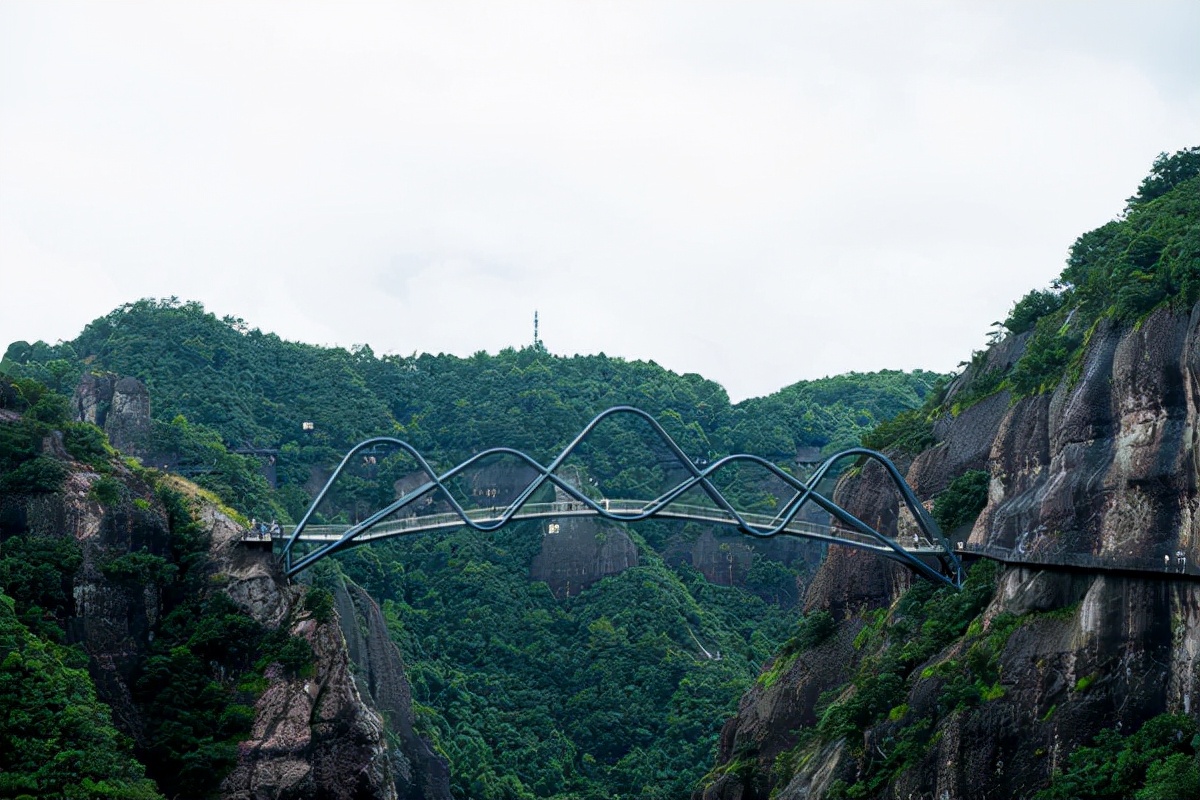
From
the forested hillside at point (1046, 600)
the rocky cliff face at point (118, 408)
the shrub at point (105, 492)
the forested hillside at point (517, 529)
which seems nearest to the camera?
the forested hillside at point (1046, 600)

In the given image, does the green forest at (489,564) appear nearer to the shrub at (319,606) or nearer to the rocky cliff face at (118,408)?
the shrub at (319,606)

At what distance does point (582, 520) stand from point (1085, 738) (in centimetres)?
5212

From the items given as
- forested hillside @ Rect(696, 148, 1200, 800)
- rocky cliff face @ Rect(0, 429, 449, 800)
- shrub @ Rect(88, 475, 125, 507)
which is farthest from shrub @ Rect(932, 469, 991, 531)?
shrub @ Rect(88, 475, 125, 507)

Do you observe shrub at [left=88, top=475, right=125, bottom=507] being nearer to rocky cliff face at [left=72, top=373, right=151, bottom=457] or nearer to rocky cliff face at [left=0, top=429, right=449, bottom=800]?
rocky cliff face at [left=0, top=429, right=449, bottom=800]

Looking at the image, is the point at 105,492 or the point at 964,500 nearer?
the point at 964,500

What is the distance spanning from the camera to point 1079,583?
43781mm

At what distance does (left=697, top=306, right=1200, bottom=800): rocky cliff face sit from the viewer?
40.6m

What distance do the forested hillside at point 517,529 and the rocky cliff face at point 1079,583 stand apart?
27.4 metres

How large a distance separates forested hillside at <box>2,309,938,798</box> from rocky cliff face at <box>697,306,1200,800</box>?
90.0 feet

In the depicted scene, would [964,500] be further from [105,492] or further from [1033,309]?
[105,492]

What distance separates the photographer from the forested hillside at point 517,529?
78.6m

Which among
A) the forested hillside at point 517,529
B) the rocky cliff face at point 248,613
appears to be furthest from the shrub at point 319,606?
the forested hillside at point 517,529

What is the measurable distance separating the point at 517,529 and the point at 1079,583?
5376cm

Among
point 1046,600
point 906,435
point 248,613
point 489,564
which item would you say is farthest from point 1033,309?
point 489,564
